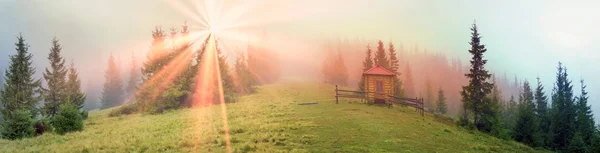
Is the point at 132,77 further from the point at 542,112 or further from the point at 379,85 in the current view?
the point at 542,112

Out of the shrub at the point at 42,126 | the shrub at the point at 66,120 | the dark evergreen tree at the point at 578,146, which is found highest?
the shrub at the point at 66,120

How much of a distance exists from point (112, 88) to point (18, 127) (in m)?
70.6

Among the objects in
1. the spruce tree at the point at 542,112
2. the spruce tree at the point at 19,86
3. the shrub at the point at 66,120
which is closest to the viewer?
the shrub at the point at 66,120

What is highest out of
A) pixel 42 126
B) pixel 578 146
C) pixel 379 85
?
pixel 379 85

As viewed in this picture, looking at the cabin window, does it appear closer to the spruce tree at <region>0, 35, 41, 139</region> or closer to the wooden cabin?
the wooden cabin

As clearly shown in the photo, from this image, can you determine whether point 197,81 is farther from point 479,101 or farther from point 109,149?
point 479,101

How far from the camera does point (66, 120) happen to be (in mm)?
25375

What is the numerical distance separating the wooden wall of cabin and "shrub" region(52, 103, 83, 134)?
103 feet

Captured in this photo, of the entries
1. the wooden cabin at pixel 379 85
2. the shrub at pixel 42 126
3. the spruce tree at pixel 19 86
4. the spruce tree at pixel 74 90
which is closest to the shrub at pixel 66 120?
the shrub at pixel 42 126

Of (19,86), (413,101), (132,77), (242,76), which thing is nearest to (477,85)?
(413,101)

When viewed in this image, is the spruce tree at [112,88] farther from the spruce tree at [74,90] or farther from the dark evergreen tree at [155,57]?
the dark evergreen tree at [155,57]

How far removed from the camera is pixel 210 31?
52.2 meters

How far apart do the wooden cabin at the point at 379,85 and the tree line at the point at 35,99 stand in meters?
31.8

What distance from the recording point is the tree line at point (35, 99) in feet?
83.8
